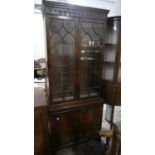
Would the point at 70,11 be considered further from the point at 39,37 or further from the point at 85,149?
the point at 39,37

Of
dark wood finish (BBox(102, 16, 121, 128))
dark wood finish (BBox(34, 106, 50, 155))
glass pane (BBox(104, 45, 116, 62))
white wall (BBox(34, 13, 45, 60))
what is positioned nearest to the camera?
dark wood finish (BBox(34, 106, 50, 155))

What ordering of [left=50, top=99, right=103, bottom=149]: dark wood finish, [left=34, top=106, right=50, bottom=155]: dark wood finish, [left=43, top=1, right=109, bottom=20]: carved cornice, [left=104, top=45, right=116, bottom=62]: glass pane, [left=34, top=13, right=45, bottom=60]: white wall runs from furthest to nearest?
[left=34, top=13, right=45, bottom=60]: white wall
[left=104, top=45, right=116, bottom=62]: glass pane
[left=50, top=99, right=103, bottom=149]: dark wood finish
[left=43, top=1, right=109, bottom=20]: carved cornice
[left=34, top=106, right=50, bottom=155]: dark wood finish

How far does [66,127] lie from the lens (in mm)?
2080

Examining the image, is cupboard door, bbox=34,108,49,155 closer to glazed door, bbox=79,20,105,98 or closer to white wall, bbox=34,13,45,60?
glazed door, bbox=79,20,105,98

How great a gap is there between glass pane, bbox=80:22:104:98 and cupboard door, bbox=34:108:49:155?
777 millimetres

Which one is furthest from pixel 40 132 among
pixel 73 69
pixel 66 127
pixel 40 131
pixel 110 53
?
pixel 110 53

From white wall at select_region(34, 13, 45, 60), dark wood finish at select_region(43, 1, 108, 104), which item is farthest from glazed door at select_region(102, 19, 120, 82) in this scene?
white wall at select_region(34, 13, 45, 60)

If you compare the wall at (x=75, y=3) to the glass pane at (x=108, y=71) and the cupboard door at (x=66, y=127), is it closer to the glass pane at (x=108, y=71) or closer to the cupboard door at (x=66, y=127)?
the glass pane at (x=108, y=71)

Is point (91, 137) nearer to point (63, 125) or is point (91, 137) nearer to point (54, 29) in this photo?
point (63, 125)

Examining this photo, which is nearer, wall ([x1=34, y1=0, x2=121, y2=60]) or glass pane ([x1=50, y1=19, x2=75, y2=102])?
glass pane ([x1=50, y1=19, x2=75, y2=102])

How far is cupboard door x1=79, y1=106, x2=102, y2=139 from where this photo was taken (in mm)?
2199

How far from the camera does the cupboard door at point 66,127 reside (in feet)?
6.59

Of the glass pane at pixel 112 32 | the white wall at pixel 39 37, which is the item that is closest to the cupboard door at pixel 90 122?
the glass pane at pixel 112 32
